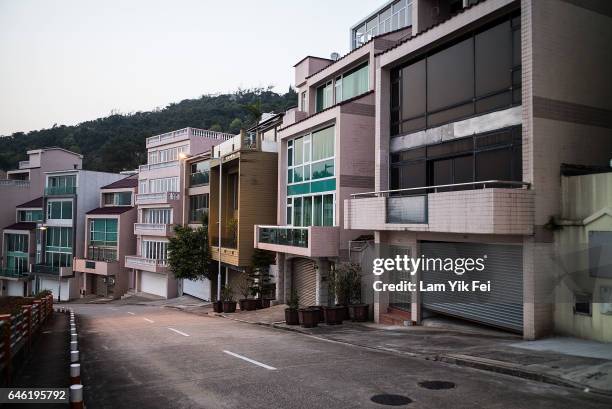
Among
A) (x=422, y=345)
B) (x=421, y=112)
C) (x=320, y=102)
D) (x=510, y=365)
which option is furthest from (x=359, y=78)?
(x=510, y=365)

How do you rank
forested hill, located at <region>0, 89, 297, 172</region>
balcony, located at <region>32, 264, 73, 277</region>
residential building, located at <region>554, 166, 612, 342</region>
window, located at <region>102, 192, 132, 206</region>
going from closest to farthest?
residential building, located at <region>554, 166, 612, 342</region>, window, located at <region>102, 192, 132, 206</region>, balcony, located at <region>32, 264, 73, 277</region>, forested hill, located at <region>0, 89, 297, 172</region>

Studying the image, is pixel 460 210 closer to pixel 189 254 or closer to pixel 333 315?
pixel 333 315

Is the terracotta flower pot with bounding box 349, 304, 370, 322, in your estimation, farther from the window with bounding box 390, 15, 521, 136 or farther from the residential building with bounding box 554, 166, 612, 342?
the residential building with bounding box 554, 166, 612, 342

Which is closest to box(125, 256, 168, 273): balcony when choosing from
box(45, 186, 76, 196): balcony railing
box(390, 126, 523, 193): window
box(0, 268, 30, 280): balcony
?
box(45, 186, 76, 196): balcony railing

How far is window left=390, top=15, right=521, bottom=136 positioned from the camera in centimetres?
1488

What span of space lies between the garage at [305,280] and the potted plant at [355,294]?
453 cm

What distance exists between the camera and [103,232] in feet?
185

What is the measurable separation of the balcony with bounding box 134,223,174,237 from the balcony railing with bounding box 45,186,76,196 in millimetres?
14148

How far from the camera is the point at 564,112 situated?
14.3 metres

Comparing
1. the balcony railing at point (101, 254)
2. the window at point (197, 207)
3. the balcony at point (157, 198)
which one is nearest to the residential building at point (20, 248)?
the balcony railing at point (101, 254)

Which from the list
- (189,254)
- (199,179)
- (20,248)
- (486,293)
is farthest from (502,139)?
(20,248)

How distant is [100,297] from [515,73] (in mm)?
51940

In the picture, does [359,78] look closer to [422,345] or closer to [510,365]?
[422,345]

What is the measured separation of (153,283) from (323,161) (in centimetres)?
3118
